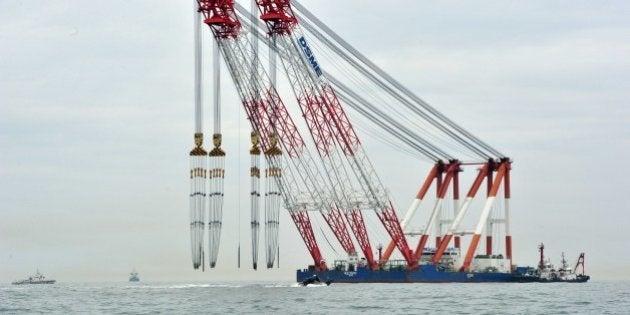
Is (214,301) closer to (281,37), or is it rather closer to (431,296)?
(431,296)

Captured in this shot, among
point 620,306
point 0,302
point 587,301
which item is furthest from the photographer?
point 0,302

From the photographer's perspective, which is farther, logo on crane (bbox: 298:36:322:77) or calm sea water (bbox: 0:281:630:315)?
logo on crane (bbox: 298:36:322:77)

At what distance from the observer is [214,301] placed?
138 metres

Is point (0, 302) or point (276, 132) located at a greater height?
point (276, 132)

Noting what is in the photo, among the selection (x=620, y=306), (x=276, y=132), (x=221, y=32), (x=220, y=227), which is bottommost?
(x=620, y=306)

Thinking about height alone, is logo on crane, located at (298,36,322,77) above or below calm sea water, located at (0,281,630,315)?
above

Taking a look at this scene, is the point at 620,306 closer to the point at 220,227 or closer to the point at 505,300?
the point at 505,300

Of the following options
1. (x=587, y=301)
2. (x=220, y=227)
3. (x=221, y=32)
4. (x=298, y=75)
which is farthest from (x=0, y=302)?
(x=587, y=301)

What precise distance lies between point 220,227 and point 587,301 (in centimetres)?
4913

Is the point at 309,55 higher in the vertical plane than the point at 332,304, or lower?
higher

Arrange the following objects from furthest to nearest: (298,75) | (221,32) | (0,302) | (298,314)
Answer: (298,75) → (221,32) → (0,302) → (298,314)

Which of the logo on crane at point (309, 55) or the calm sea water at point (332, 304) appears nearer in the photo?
the calm sea water at point (332, 304)

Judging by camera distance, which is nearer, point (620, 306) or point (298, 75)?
point (620, 306)

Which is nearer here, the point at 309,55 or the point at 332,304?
the point at 332,304
